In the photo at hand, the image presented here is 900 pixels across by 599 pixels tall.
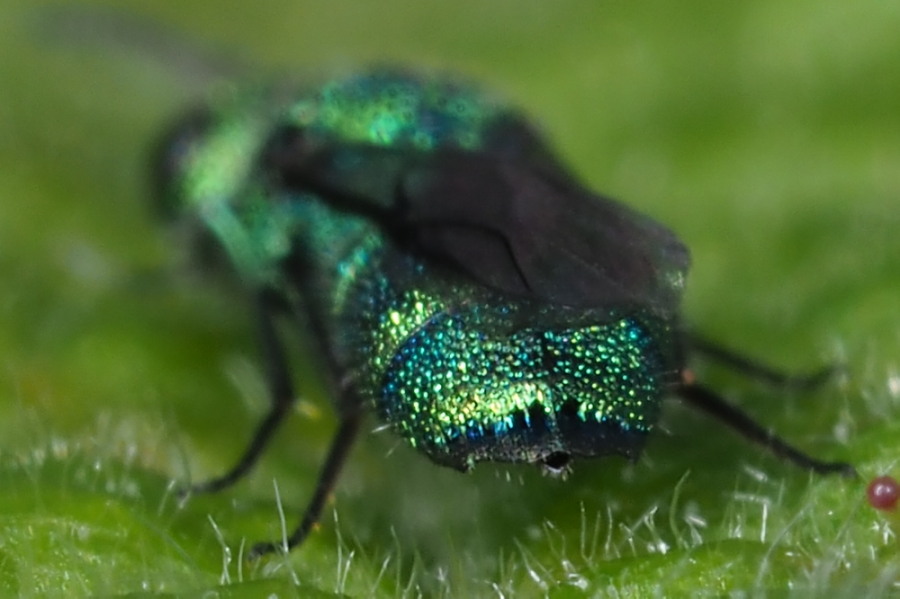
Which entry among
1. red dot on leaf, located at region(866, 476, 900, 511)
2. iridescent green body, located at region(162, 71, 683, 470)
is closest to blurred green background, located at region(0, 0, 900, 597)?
red dot on leaf, located at region(866, 476, 900, 511)

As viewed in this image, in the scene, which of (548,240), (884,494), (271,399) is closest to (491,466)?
(548,240)

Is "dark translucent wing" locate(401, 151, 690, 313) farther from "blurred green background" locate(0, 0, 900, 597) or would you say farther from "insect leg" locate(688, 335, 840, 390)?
"insect leg" locate(688, 335, 840, 390)

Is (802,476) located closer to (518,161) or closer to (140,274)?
(518,161)

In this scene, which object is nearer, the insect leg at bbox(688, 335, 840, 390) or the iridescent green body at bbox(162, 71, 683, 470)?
the iridescent green body at bbox(162, 71, 683, 470)

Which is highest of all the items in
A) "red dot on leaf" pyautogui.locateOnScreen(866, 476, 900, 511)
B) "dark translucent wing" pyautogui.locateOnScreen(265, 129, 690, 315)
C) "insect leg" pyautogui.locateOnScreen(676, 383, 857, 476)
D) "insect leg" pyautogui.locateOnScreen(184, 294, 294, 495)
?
"dark translucent wing" pyautogui.locateOnScreen(265, 129, 690, 315)

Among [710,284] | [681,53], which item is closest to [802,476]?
[710,284]

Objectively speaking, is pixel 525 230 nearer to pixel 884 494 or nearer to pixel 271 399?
pixel 884 494

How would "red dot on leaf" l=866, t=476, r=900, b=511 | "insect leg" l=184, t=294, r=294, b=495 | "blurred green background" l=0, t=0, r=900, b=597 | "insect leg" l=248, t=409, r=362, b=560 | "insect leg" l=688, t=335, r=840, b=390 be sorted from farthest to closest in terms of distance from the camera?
"insect leg" l=688, t=335, r=840, b=390, "insect leg" l=184, t=294, r=294, b=495, "insect leg" l=248, t=409, r=362, b=560, "blurred green background" l=0, t=0, r=900, b=597, "red dot on leaf" l=866, t=476, r=900, b=511
